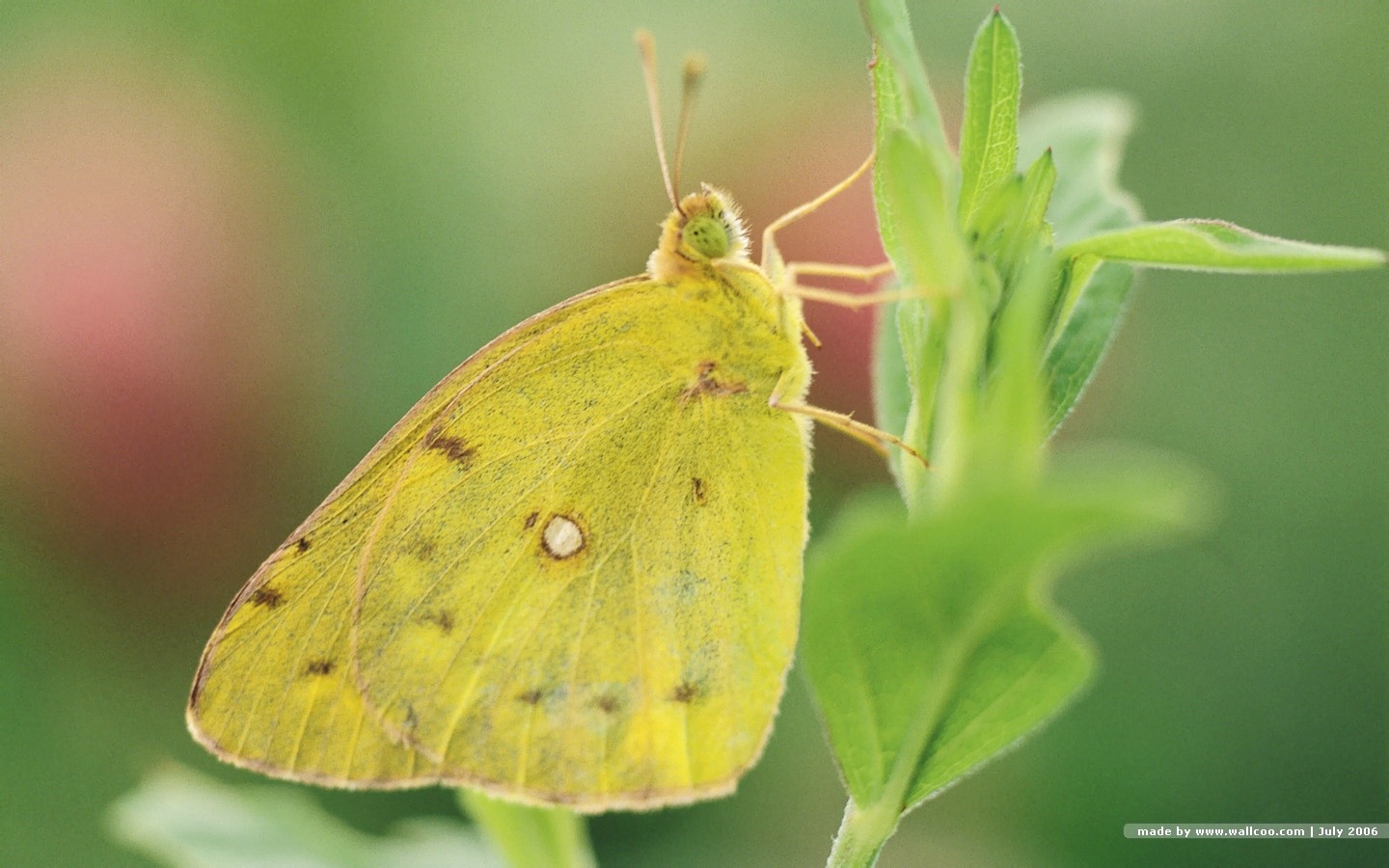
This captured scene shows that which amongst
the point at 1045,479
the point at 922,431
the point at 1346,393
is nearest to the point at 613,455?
the point at 922,431

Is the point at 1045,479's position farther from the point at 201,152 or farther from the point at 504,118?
the point at 504,118

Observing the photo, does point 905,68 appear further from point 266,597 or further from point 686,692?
point 266,597

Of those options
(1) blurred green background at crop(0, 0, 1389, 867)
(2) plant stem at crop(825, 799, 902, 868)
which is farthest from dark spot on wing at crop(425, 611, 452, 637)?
(1) blurred green background at crop(0, 0, 1389, 867)

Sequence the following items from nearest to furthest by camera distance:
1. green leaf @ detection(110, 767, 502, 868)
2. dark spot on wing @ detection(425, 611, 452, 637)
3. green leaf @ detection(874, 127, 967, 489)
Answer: green leaf @ detection(874, 127, 967, 489) → green leaf @ detection(110, 767, 502, 868) → dark spot on wing @ detection(425, 611, 452, 637)

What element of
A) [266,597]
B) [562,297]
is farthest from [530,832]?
[562,297]

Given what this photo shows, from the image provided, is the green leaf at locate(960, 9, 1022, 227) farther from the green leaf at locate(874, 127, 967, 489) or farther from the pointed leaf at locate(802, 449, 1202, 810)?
the pointed leaf at locate(802, 449, 1202, 810)

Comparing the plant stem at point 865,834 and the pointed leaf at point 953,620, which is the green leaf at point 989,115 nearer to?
the pointed leaf at point 953,620

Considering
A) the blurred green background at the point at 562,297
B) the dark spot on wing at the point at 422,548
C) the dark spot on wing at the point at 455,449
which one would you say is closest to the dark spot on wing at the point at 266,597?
the dark spot on wing at the point at 422,548
